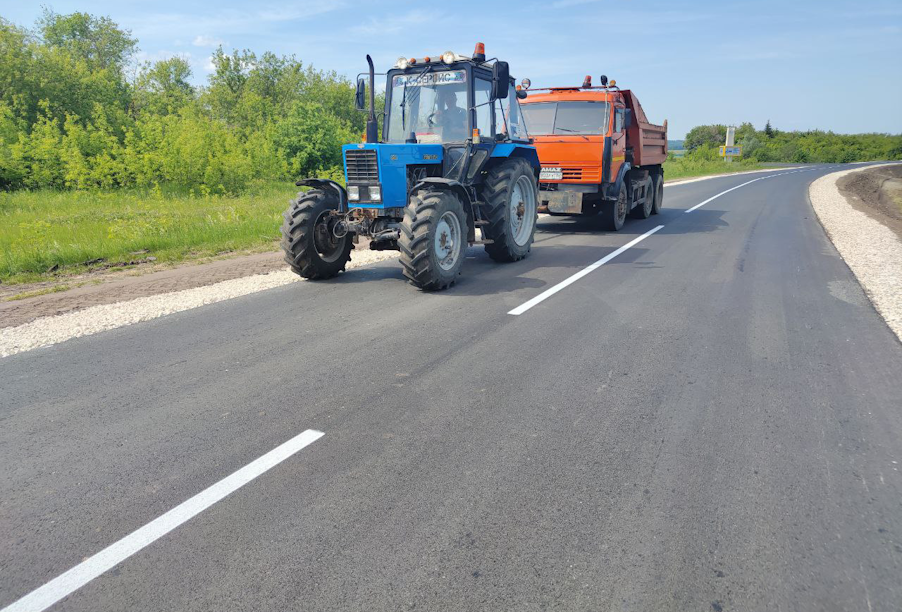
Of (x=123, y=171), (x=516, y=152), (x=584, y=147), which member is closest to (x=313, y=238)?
(x=516, y=152)

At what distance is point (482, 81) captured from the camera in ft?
28.9

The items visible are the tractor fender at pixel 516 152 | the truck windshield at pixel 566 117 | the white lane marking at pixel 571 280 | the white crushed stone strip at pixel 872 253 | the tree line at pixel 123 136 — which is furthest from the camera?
the tree line at pixel 123 136

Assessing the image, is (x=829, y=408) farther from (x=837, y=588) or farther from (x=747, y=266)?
(x=747, y=266)

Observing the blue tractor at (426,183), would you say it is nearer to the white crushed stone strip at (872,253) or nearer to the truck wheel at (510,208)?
the truck wheel at (510,208)

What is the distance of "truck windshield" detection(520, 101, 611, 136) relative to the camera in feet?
41.6

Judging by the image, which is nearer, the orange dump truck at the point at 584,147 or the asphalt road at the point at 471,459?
the asphalt road at the point at 471,459

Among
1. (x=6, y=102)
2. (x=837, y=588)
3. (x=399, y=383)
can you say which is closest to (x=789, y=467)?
(x=837, y=588)

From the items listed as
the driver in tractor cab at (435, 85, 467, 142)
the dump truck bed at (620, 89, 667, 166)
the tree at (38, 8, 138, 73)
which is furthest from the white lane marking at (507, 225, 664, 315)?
the tree at (38, 8, 138, 73)

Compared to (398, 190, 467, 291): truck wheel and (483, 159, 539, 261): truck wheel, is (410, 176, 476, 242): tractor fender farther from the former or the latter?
(483, 159, 539, 261): truck wheel

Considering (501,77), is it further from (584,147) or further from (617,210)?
(617,210)

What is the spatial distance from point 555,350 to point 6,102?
29.5 meters

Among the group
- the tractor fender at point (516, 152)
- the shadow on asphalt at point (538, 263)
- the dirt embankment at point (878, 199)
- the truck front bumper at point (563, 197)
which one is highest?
the tractor fender at point (516, 152)

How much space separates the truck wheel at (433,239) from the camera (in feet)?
23.4

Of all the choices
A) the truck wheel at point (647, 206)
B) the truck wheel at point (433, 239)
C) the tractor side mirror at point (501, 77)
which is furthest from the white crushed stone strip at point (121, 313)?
the truck wheel at point (647, 206)
